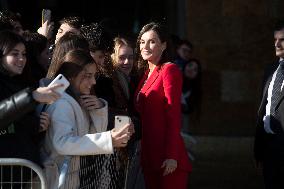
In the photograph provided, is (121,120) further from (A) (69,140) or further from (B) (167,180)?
(B) (167,180)

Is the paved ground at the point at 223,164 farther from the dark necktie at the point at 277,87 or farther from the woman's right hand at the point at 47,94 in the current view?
the woman's right hand at the point at 47,94

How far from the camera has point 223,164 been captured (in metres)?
10.6

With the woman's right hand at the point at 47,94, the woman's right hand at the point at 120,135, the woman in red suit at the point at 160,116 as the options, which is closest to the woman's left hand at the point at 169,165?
the woman in red suit at the point at 160,116

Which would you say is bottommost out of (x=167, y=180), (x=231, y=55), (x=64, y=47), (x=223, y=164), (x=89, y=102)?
(x=223, y=164)

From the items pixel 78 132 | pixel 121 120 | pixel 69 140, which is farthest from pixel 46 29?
pixel 121 120

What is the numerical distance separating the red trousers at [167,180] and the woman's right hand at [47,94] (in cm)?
177

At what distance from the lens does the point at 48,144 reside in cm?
457

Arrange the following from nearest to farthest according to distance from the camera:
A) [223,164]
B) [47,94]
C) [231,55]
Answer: [47,94]
[223,164]
[231,55]

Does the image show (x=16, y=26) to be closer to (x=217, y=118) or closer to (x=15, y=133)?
(x=15, y=133)

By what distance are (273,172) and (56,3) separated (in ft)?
20.9

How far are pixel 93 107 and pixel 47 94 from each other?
518 mm

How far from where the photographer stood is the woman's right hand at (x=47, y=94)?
13.7 ft

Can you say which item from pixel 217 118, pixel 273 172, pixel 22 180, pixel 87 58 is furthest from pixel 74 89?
pixel 217 118

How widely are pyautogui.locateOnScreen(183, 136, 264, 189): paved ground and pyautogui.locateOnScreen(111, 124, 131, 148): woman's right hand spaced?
4.87 m
